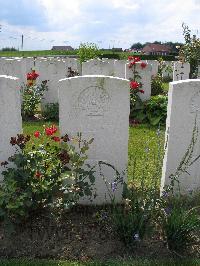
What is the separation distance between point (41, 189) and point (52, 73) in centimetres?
635

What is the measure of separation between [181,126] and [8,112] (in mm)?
2026

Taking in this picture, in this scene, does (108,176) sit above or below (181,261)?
above

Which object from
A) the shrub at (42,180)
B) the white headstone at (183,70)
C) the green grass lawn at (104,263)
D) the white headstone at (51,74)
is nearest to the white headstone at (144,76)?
the white headstone at (51,74)

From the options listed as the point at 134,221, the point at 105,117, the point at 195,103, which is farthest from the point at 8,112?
the point at 195,103

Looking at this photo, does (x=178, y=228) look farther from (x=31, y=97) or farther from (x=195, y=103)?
(x=31, y=97)

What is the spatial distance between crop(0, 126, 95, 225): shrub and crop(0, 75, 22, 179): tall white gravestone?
166 millimetres

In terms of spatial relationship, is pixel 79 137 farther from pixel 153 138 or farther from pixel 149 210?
pixel 153 138

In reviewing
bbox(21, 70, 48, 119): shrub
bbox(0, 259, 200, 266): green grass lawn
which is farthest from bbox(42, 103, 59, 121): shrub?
bbox(0, 259, 200, 266): green grass lawn

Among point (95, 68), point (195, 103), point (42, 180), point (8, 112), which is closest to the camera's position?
point (42, 180)

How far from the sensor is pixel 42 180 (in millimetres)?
4191

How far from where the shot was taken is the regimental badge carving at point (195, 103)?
4.59 m

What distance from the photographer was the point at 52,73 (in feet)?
32.9

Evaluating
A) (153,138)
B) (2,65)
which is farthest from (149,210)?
(2,65)

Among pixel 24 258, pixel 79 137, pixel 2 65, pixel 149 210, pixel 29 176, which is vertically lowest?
pixel 24 258
